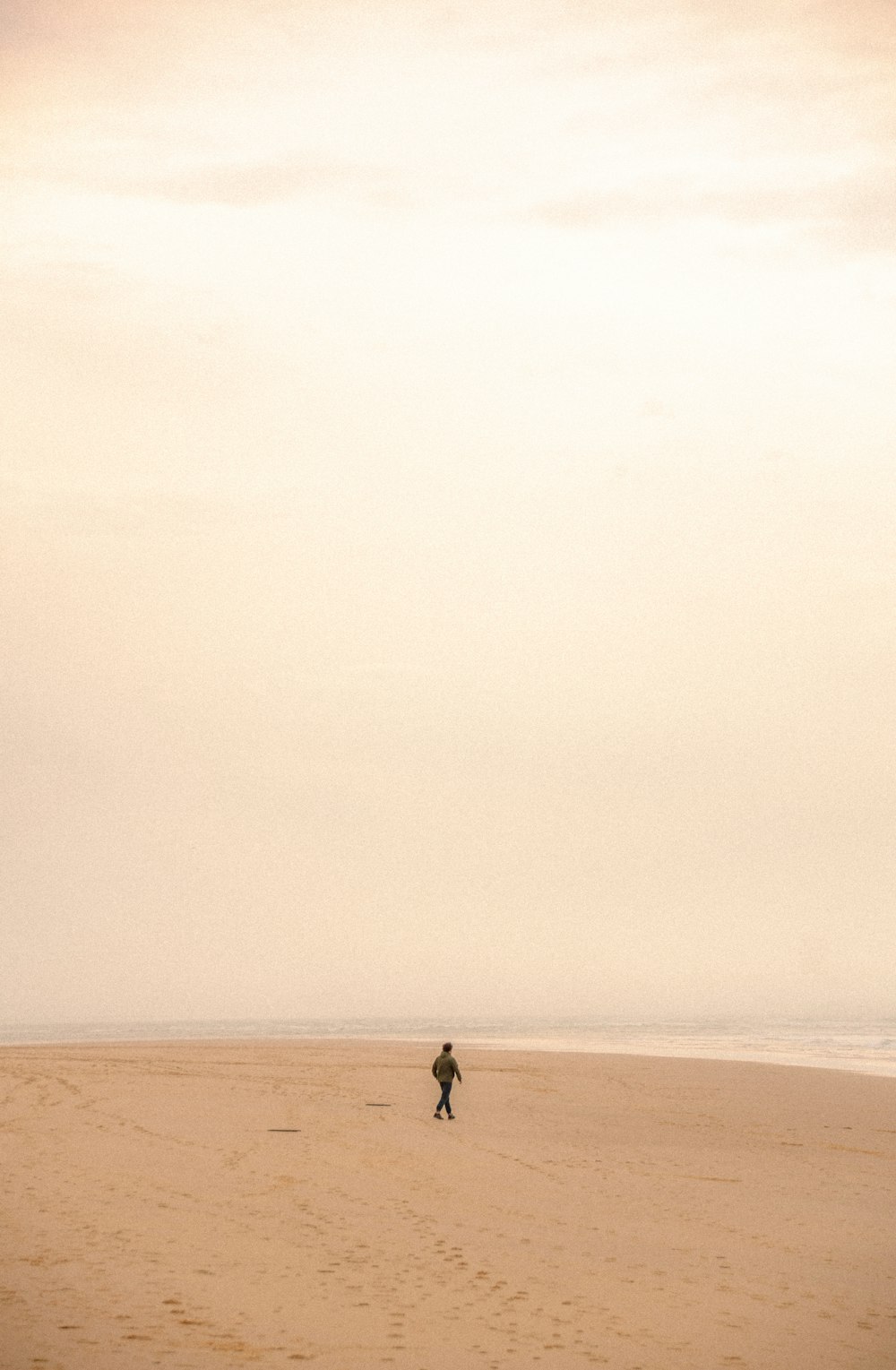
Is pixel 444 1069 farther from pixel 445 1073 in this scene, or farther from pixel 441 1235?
pixel 441 1235

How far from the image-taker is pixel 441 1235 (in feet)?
49.9

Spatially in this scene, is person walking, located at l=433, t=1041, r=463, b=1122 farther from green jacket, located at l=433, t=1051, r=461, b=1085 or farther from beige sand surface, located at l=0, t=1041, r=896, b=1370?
beige sand surface, located at l=0, t=1041, r=896, b=1370

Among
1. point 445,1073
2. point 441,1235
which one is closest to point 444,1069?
point 445,1073

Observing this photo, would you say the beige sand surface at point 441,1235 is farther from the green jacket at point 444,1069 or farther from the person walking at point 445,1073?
the green jacket at point 444,1069

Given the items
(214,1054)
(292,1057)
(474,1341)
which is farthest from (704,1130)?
(214,1054)

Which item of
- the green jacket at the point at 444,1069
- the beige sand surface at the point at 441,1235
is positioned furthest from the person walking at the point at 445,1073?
the beige sand surface at the point at 441,1235

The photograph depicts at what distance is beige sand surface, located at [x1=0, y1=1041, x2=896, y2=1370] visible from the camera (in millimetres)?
10836

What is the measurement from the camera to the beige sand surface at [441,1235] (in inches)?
427

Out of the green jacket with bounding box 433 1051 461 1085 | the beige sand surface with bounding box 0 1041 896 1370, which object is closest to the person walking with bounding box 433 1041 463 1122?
the green jacket with bounding box 433 1051 461 1085

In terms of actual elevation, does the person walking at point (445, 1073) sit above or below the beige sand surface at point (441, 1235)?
above

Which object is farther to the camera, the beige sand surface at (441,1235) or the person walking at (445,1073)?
the person walking at (445,1073)

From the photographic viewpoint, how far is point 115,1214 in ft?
50.8

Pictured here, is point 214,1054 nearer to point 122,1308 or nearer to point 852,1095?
point 852,1095

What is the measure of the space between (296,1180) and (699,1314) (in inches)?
324
